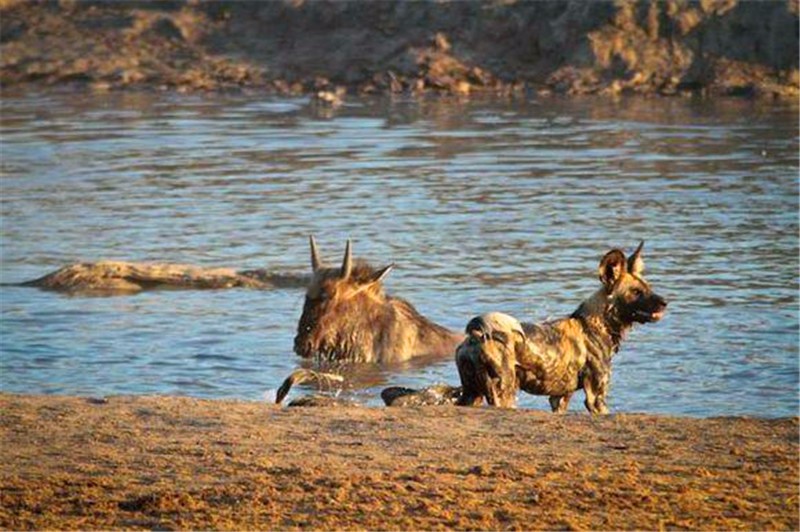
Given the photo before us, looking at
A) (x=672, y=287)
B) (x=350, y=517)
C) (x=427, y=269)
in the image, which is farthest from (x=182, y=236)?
(x=350, y=517)

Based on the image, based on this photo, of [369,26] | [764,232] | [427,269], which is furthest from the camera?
[369,26]

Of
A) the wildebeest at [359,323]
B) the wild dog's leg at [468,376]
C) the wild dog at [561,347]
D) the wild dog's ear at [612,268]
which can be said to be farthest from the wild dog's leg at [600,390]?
the wildebeest at [359,323]

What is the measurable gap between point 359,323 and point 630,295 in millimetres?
3082

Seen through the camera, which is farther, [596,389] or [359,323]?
[359,323]

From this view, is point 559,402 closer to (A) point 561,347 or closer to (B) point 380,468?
(A) point 561,347

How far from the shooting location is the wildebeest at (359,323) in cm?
1281

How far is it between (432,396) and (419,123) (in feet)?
66.0

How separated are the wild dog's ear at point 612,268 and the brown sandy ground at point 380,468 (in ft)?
4.30

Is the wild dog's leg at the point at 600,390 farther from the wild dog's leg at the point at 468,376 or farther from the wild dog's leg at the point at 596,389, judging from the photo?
the wild dog's leg at the point at 468,376

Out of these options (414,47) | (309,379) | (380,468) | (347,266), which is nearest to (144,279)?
(347,266)

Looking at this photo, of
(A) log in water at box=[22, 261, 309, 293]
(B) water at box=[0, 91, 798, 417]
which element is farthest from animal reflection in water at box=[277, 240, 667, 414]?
(A) log in water at box=[22, 261, 309, 293]

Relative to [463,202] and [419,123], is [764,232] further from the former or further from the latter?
[419,123]

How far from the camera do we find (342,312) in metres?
13.0

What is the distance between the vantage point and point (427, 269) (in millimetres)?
16953
